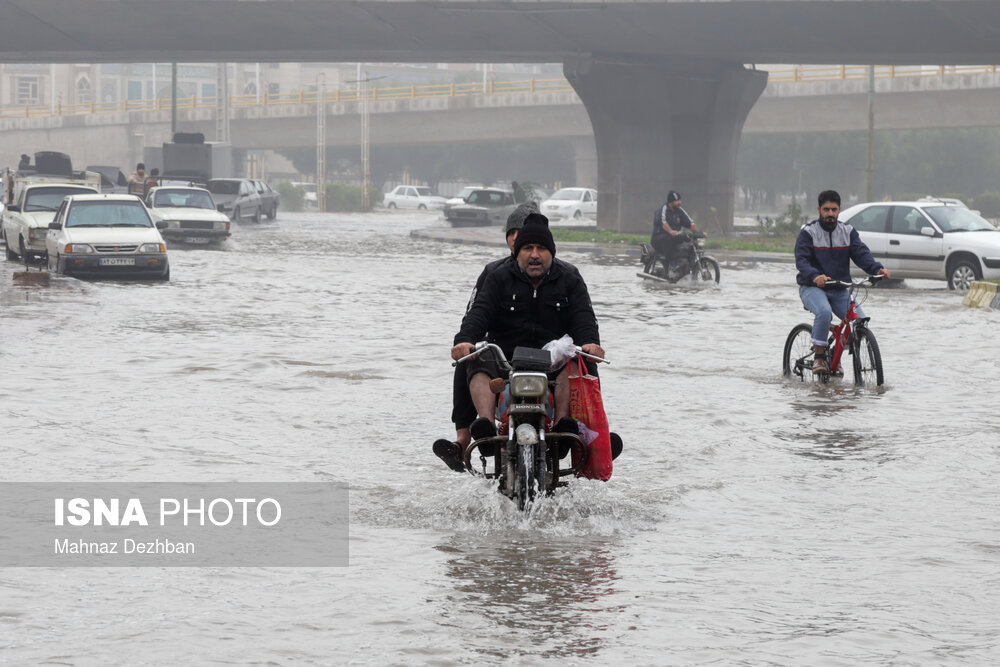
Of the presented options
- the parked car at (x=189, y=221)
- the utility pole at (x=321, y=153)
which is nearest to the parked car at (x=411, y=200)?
the utility pole at (x=321, y=153)

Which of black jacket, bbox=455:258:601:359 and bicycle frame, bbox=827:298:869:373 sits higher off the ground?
black jacket, bbox=455:258:601:359

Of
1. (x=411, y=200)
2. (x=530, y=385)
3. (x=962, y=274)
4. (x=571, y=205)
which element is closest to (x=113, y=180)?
(x=571, y=205)

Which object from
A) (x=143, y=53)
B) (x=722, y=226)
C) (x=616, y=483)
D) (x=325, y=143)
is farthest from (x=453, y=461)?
(x=325, y=143)

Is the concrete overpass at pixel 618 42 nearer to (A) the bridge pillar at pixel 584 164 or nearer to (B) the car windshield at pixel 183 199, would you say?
(B) the car windshield at pixel 183 199

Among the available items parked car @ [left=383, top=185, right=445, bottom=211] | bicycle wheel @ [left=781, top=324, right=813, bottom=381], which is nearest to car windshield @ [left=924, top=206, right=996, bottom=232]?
bicycle wheel @ [left=781, top=324, right=813, bottom=381]

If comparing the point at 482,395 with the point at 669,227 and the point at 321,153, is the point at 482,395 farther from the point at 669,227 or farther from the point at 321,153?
the point at 321,153

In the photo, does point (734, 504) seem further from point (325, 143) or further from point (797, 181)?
point (797, 181)

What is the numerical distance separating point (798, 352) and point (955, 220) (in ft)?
42.2

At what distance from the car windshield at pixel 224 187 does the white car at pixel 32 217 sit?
58.2 ft

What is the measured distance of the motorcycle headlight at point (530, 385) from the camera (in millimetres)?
7242

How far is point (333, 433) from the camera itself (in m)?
10.5

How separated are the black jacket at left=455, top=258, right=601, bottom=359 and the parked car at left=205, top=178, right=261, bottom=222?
139 ft

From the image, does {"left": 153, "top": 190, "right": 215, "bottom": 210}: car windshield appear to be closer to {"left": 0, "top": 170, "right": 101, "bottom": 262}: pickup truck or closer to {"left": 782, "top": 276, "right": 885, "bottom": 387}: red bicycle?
{"left": 0, "top": 170, "right": 101, "bottom": 262}: pickup truck

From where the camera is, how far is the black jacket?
308 inches
